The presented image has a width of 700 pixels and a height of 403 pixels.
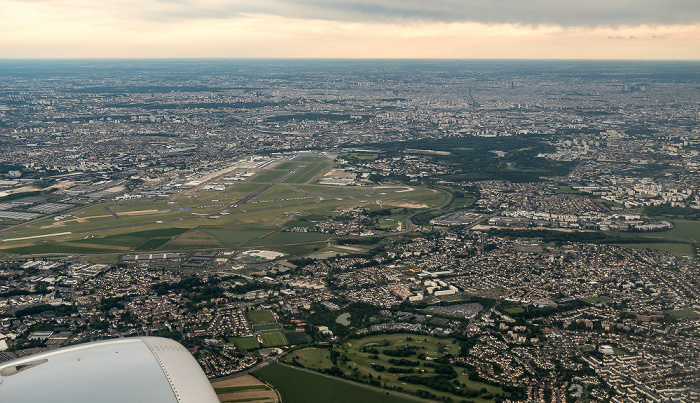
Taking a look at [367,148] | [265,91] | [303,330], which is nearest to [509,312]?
[303,330]

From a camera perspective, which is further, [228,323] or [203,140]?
[203,140]

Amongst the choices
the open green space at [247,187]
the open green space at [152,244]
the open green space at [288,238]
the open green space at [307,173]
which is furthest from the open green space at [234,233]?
the open green space at [307,173]

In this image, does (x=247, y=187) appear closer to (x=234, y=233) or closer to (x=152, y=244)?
(x=234, y=233)

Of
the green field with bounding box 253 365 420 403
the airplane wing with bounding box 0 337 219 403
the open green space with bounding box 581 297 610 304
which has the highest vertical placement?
the airplane wing with bounding box 0 337 219 403

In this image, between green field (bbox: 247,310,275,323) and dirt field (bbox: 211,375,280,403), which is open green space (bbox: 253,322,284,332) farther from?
dirt field (bbox: 211,375,280,403)

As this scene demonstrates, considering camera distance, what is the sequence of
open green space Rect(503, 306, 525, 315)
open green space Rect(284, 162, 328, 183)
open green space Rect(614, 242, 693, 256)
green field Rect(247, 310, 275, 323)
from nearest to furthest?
green field Rect(247, 310, 275, 323), open green space Rect(503, 306, 525, 315), open green space Rect(614, 242, 693, 256), open green space Rect(284, 162, 328, 183)

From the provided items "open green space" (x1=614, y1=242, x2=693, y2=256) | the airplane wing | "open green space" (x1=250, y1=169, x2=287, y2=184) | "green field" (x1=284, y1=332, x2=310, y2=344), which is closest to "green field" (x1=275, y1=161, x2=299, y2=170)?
"open green space" (x1=250, y1=169, x2=287, y2=184)

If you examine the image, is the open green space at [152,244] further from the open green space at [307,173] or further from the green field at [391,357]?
the open green space at [307,173]

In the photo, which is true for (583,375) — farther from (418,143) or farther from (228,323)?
(418,143)
